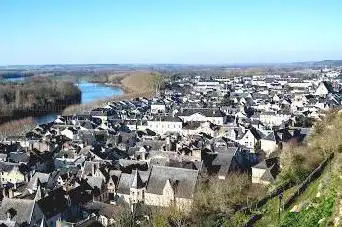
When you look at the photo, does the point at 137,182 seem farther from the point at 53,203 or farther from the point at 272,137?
the point at 272,137

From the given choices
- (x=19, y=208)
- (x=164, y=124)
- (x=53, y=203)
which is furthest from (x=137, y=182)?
(x=164, y=124)

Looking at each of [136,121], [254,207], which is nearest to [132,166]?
[254,207]

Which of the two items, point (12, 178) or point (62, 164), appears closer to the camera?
point (12, 178)

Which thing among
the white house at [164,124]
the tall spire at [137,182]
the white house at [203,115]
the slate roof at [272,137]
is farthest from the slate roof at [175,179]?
the white house at [203,115]

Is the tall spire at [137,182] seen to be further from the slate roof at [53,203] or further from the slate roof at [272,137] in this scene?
the slate roof at [272,137]

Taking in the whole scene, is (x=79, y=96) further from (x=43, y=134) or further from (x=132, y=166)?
(x=132, y=166)
